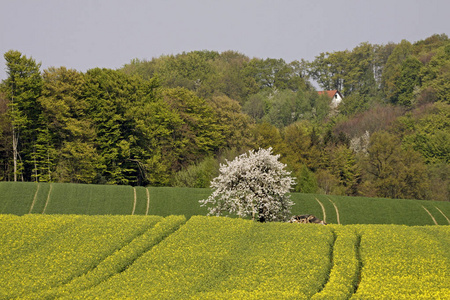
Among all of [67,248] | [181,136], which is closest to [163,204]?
[67,248]

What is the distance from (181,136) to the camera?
3430 inches

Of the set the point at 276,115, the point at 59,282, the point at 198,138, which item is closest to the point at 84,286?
the point at 59,282

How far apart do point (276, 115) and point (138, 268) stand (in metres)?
114

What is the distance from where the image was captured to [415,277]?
28719 millimetres

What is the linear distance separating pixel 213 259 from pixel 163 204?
24.8 m

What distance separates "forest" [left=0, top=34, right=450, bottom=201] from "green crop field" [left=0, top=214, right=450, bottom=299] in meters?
35.7

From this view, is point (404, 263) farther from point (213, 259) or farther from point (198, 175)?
point (198, 175)

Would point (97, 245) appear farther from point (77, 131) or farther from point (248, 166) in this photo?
point (77, 131)

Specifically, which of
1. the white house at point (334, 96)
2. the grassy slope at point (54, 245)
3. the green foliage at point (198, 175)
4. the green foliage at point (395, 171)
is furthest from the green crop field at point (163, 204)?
the white house at point (334, 96)

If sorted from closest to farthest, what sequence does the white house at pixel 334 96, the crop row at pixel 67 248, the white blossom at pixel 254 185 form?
the crop row at pixel 67 248, the white blossom at pixel 254 185, the white house at pixel 334 96

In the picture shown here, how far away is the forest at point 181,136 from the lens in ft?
234

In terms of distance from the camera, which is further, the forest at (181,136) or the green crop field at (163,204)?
the forest at (181,136)

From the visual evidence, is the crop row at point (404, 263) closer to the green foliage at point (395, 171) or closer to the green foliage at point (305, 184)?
the green foliage at point (305, 184)

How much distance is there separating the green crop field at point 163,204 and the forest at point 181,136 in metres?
15.2
